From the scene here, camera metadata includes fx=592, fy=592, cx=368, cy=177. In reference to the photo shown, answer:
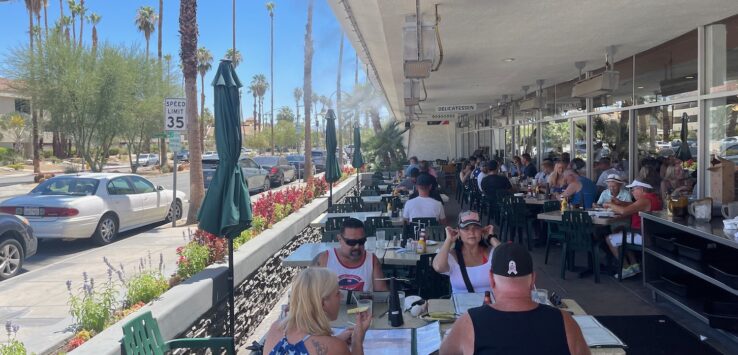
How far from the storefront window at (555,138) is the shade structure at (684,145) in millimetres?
5004

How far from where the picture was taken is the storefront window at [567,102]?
13.2 meters

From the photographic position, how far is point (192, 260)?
5.87 metres

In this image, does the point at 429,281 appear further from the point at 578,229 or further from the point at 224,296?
the point at 578,229

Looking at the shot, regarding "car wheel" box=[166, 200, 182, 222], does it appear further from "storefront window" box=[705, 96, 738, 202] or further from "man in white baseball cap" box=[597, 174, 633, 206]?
"storefront window" box=[705, 96, 738, 202]

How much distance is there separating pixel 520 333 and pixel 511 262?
32cm

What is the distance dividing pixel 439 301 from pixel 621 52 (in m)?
7.12

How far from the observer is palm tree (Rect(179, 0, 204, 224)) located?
1292cm

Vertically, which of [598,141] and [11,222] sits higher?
[598,141]

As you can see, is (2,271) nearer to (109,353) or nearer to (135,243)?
(135,243)

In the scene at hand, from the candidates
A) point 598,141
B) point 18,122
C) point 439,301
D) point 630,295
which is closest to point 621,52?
point 598,141

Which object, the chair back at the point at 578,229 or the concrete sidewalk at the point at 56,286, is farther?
the chair back at the point at 578,229

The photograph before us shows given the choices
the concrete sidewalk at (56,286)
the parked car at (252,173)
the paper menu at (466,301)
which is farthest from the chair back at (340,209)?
the parked car at (252,173)

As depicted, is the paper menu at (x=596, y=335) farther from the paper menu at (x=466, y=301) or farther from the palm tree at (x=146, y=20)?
the palm tree at (x=146, y=20)

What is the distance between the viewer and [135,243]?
11.3 meters
